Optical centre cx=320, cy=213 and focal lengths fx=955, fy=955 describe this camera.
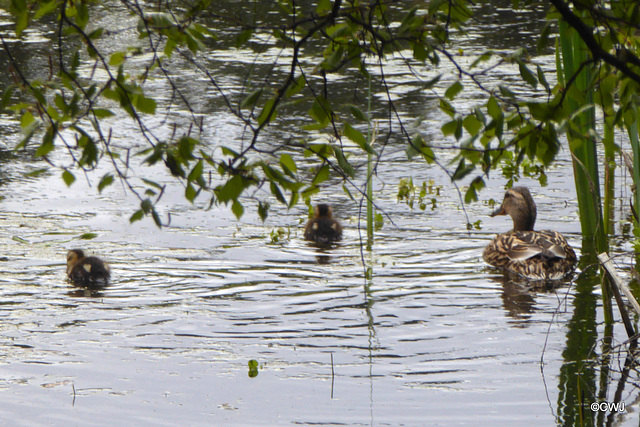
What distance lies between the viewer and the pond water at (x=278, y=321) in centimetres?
461

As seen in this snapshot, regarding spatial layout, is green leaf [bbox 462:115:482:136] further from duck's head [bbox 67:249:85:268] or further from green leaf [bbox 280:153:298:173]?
duck's head [bbox 67:249:85:268]

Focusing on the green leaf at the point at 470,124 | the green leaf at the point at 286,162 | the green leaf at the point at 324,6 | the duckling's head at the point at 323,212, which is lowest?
the duckling's head at the point at 323,212

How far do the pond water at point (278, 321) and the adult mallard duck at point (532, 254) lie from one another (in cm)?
17

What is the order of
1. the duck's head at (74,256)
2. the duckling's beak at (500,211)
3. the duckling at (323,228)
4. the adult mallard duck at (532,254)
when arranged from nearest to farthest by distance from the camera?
the duck's head at (74,256)
the adult mallard duck at (532,254)
the duckling at (323,228)
the duckling's beak at (500,211)

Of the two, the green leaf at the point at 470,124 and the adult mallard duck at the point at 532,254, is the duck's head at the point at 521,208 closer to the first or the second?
the adult mallard duck at the point at 532,254

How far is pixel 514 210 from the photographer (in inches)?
300

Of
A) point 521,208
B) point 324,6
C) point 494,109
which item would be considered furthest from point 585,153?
point 494,109

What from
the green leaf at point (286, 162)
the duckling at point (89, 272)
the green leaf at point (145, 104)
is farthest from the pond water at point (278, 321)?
the green leaf at point (145, 104)

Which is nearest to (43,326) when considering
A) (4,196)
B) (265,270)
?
(265,270)

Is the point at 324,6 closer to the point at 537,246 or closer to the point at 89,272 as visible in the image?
the point at 89,272

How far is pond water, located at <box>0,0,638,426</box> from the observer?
461 centimetres

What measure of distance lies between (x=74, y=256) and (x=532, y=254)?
3.27 m

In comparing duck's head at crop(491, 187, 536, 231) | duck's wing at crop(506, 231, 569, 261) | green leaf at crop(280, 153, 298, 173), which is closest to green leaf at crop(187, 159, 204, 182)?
green leaf at crop(280, 153, 298, 173)

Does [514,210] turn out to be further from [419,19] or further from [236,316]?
[419,19]
